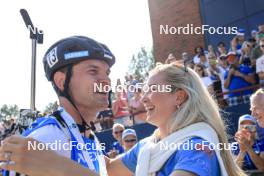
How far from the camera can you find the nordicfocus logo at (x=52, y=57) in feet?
6.63

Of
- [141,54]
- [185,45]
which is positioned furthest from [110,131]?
[141,54]

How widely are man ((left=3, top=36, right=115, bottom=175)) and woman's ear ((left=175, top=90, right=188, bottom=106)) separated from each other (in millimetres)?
715

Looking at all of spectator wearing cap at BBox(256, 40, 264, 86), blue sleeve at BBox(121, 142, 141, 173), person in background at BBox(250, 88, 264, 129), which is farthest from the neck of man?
spectator wearing cap at BBox(256, 40, 264, 86)

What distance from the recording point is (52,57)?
204cm

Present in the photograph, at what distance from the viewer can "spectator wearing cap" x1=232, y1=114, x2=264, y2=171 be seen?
4.26 metres

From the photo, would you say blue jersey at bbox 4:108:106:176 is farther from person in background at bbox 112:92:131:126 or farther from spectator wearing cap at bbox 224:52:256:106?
person in background at bbox 112:92:131:126

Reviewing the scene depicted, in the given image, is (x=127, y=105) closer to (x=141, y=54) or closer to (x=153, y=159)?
(x=153, y=159)

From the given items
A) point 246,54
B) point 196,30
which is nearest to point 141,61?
point 196,30

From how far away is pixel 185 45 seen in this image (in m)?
15.2

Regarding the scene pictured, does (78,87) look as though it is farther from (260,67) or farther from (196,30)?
(196,30)

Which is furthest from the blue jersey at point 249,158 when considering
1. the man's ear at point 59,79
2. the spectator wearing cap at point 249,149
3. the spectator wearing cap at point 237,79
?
the spectator wearing cap at point 237,79

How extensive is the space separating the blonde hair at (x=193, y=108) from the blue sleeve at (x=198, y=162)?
0.64 ft

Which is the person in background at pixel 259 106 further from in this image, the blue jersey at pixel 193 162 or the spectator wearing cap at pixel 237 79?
the spectator wearing cap at pixel 237 79

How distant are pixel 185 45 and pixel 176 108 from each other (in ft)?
41.8
